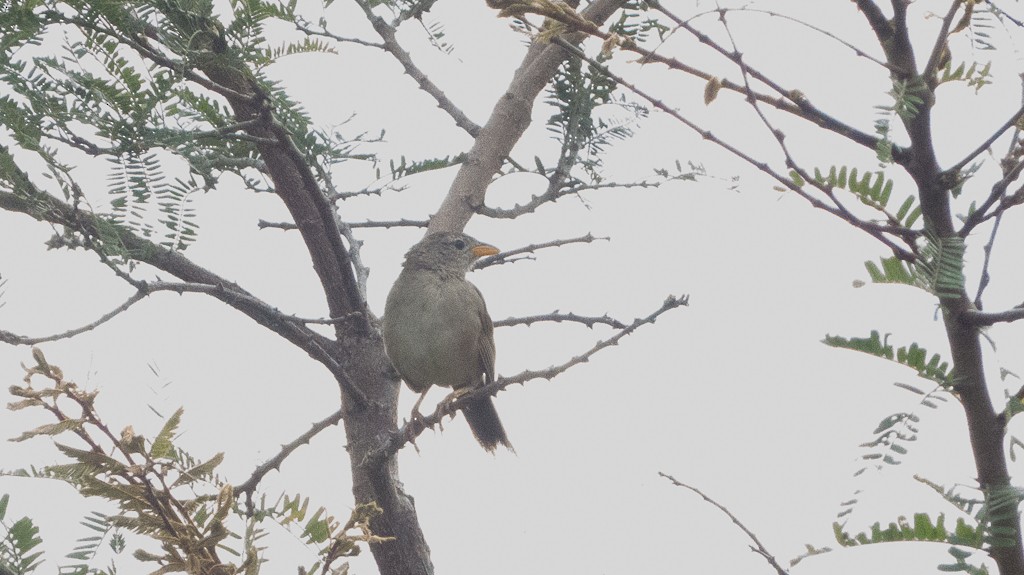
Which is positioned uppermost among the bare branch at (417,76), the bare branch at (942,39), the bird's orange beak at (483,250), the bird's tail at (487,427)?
the bare branch at (417,76)

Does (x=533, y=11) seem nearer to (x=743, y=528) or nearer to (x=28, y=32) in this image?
(x=743, y=528)

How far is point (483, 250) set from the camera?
6.36m

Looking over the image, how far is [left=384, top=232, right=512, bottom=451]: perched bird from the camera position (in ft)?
18.7

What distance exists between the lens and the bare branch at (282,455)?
14.6 ft

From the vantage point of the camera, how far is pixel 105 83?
3.08m

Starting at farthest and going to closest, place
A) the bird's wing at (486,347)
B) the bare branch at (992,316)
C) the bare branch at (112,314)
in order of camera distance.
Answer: the bird's wing at (486,347), the bare branch at (112,314), the bare branch at (992,316)

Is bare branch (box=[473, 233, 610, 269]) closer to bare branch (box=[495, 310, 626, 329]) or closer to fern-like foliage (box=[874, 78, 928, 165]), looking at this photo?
bare branch (box=[495, 310, 626, 329])

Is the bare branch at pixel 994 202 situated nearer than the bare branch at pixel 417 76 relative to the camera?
Yes

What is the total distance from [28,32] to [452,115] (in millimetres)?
2968

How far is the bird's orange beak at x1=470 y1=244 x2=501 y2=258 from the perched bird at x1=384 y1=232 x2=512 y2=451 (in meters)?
0.01

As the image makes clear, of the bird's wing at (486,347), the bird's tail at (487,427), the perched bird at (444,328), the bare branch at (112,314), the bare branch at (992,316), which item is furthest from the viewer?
the bird's wing at (486,347)

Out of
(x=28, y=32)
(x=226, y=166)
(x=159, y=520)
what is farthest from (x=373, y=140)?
(x=159, y=520)

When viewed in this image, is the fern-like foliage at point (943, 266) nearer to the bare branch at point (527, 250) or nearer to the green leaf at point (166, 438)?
the green leaf at point (166, 438)

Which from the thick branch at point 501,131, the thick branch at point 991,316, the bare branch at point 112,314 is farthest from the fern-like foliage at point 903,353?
the thick branch at point 501,131
